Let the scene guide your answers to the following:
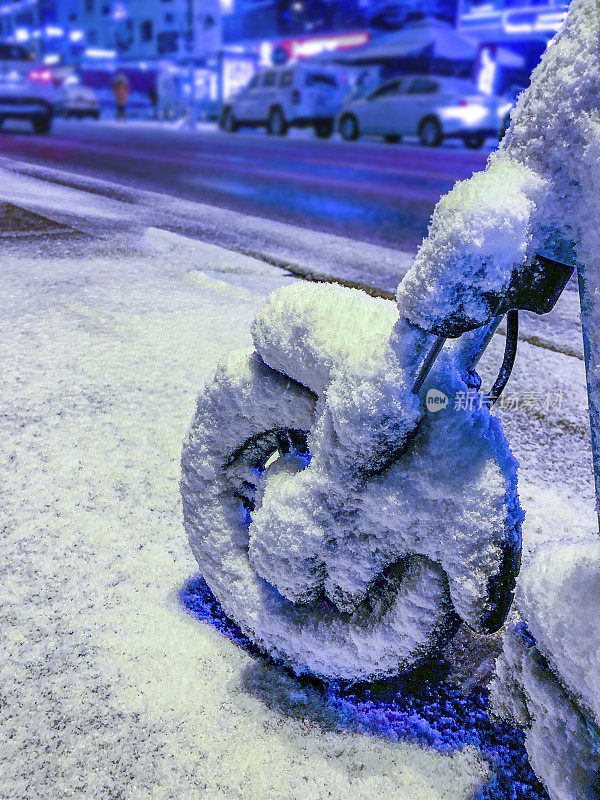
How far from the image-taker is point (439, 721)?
103 cm

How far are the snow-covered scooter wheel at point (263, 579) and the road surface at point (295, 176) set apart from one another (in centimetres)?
217

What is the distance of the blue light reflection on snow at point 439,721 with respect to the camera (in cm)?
95

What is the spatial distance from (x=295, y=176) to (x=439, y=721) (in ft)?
23.2

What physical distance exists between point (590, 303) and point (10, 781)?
96cm

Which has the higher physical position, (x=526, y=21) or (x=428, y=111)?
→ (x=526, y=21)

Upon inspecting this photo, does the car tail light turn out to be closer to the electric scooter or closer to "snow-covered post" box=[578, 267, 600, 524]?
the electric scooter

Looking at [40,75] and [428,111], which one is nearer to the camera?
[40,75]

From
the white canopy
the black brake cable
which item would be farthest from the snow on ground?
the white canopy

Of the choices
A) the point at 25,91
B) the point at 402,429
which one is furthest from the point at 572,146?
the point at 25,91

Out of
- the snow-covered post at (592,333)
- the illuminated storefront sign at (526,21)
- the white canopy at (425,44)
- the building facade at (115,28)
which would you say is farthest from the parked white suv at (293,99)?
the snow-covered post at (592,333)

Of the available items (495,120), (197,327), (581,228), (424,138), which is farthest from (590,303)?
(424,138)

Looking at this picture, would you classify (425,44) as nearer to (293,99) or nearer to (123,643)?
(293,99)

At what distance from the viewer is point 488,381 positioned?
2180mm

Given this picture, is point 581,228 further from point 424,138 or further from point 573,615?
point 424,138
